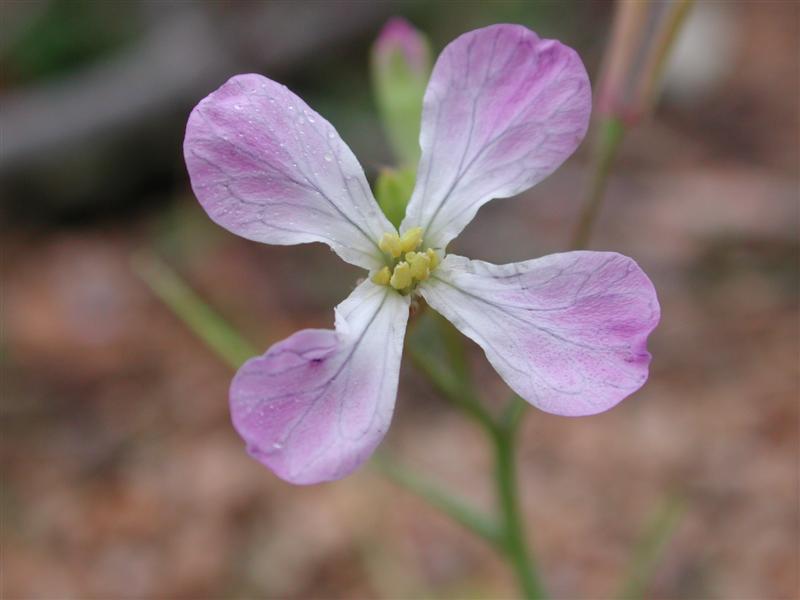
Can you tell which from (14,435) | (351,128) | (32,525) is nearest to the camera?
(32,525)

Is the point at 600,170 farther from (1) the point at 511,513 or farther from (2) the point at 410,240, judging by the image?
(1) the point at 511,513

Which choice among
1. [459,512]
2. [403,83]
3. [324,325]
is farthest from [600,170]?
[324,325]

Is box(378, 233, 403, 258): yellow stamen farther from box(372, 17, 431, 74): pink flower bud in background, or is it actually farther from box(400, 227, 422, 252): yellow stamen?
box(372, 17, 431, 74): pink flower bud in background

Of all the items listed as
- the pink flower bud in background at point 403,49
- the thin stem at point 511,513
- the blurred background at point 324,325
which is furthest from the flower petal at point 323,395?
the blurred background at point 324,325

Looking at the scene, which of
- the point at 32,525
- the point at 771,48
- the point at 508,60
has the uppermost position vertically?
the point at 508,60

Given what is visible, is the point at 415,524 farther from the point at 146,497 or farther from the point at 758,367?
the point at 758,367

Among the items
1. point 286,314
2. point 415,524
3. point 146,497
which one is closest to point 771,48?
point 286,314

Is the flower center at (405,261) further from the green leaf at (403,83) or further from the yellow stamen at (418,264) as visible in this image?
the green leaf at (403,83)

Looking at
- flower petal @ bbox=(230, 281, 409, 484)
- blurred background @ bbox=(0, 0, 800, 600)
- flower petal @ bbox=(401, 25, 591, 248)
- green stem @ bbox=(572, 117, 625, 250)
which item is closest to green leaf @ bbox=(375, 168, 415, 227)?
flower petal @ bbox=(401, 25, 591, 248)
